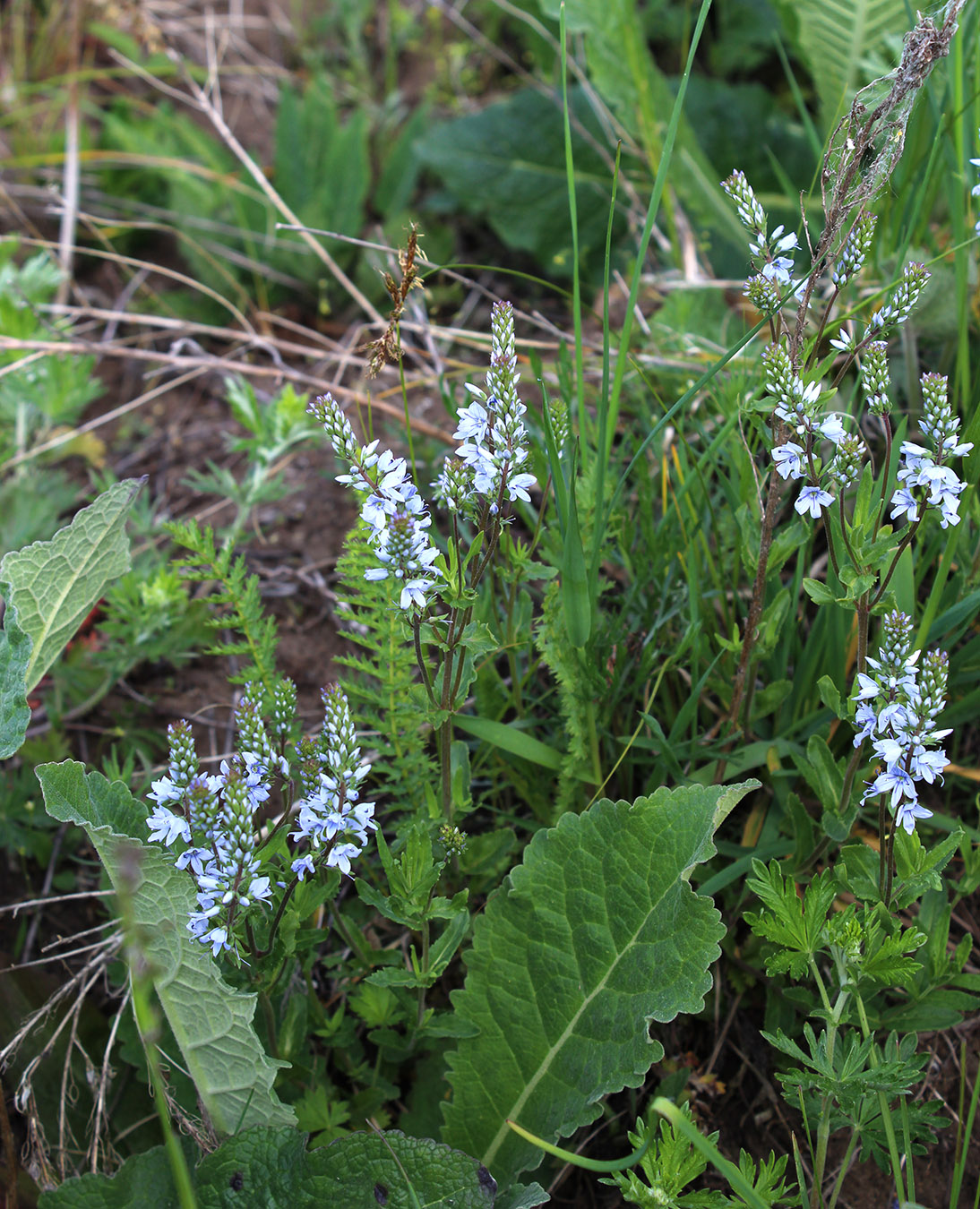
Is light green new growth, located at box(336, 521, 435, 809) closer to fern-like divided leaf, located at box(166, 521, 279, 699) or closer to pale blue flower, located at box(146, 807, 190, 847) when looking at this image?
fern-like divided leaf, located at box(166, 521, 279, 699)

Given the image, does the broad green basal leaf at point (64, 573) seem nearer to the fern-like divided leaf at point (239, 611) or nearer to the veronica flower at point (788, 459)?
the fern-like divided leaf at point (239, 611)

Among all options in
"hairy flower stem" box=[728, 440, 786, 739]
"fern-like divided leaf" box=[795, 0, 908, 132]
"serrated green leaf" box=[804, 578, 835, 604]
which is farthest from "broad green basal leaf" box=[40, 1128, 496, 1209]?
"fern-like divided leaf" box=[795, 0, 908, 132]

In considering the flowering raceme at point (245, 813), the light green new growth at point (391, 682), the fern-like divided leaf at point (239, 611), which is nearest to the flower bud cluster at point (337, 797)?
the flowering raceme at point (245, 813)

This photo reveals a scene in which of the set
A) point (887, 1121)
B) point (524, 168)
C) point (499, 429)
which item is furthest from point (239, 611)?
point (524, 168)

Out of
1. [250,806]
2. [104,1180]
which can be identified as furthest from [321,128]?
[104,1180]

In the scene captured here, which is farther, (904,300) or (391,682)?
(391,682)

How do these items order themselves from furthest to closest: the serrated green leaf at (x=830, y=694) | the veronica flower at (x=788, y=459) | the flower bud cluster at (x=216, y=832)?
the serrated green leaf at (x=830, y=694)
the veronica flower at (x=788, y=459)
the flower bud cluster at (x=216, y=832)

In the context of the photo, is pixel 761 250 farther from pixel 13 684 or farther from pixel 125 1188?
pixel 125 1188
